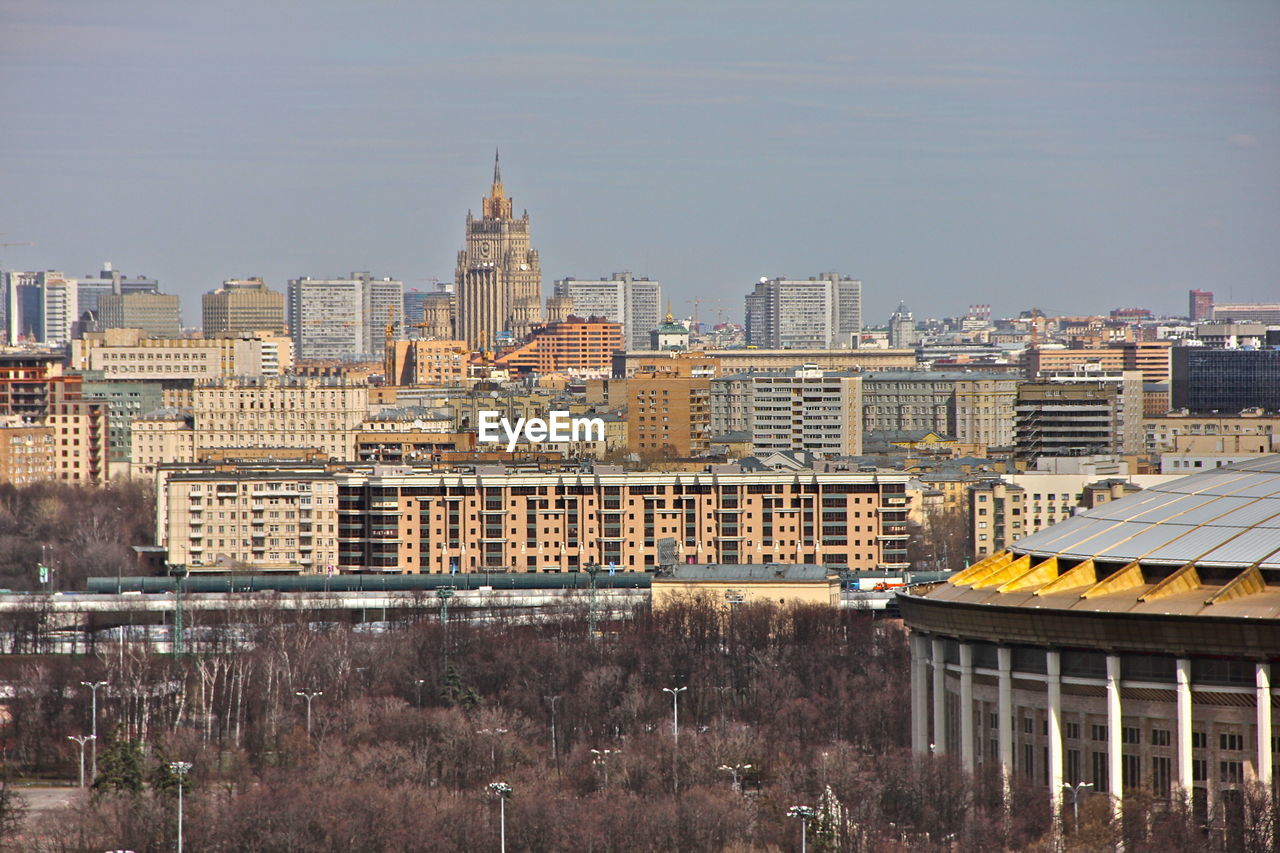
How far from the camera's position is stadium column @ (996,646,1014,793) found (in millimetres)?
58875

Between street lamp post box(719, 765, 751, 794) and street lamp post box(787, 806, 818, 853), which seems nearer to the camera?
street lamp post box(787, 806, 818, 853)

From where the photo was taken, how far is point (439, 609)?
115 meters

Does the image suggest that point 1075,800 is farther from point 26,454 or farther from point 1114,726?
point 26,454

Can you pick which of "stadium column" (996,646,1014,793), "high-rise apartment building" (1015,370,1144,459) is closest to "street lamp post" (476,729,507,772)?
"stadium column" (996,646,1014,793)

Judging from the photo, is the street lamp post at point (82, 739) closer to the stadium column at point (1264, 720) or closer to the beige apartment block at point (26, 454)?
the stadium column at point (1264, 720)

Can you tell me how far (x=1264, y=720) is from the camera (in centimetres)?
5494

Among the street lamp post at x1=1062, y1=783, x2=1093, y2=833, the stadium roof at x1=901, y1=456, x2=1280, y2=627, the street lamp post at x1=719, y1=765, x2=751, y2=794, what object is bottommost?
the street lamp post at x1=719, y1=765, x2=751, y2=794

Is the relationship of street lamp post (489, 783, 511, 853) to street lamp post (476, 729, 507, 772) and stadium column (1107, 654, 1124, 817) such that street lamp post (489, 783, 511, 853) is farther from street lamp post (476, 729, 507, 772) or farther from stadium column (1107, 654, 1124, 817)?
stadium column (1107, 654, 1124, 817)

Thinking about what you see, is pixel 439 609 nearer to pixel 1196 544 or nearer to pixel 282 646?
pixel 282 646

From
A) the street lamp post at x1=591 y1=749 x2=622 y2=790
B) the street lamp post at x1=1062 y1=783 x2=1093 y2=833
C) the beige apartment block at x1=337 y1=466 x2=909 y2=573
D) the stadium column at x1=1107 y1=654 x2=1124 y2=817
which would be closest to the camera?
the street lamp post at x1=1062 y1=783 x2=1093 y2=833

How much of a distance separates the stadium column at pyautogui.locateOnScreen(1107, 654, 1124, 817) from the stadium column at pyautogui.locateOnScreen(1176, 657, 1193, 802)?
52.7 inches

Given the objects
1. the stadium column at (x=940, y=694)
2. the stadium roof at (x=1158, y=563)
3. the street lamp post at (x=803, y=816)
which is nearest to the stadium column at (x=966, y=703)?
the stadium roof at (x=1158, y=563)

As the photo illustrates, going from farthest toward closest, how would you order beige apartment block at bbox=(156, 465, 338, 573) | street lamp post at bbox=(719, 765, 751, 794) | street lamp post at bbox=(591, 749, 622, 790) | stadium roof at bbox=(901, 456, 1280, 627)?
1. beige apartment block at bbox=(156, 465, 338, 573)
2. street lamp post at bbox=(591, 749, 622, 790)
3. street lamp post at bbox=(719, 765, 751, 794)
4. stadium roof at bbox=(901, 456, 1280, 627)

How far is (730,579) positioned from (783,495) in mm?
23370
